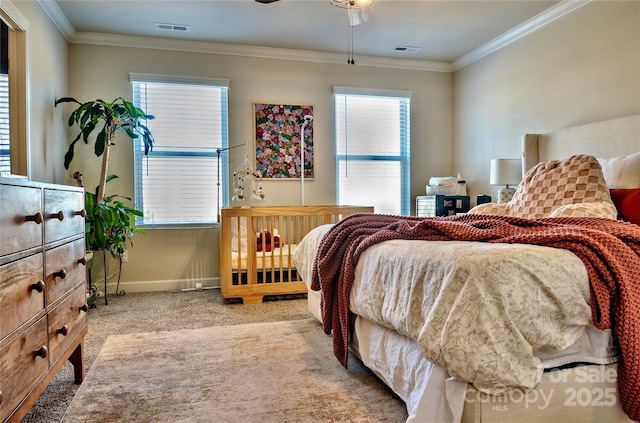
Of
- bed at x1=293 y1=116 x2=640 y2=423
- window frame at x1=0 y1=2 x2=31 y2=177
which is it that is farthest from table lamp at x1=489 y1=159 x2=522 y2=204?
window frame at x1=0 y1=2 x2=31 y2=177

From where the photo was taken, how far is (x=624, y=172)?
2387 mm

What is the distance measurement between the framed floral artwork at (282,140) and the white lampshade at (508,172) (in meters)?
1.91

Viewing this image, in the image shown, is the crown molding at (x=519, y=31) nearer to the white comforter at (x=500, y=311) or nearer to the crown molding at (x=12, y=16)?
the white comforter at (x=500, y=311)

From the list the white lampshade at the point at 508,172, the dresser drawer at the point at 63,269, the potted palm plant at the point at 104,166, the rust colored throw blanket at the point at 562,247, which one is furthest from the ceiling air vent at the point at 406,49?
the dresser drawer at the point at 63,269

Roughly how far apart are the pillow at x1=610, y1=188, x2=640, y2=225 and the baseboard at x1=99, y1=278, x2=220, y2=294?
351 centimetres

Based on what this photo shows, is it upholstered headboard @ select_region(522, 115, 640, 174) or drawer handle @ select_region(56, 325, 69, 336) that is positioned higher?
upholstered headboard @ select_region(522, 115, 640, 174)

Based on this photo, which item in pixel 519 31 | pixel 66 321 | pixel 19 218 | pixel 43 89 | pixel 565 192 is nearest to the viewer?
pixel 19 218

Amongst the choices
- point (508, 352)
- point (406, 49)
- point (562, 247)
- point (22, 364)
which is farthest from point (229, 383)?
point (406, 49)

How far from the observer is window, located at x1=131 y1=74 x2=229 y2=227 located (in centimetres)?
412

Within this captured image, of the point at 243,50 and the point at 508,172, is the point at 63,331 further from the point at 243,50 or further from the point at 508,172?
the point at 508,172

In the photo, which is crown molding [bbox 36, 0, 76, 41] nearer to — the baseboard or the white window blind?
A: the white window blind

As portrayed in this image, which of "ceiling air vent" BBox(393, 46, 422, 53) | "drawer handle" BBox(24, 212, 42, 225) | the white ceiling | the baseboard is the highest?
"ceiling air vent" BBox(393, 46, 422, 53)

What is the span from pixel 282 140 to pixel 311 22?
1234mm

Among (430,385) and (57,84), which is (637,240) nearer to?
(430,385)
